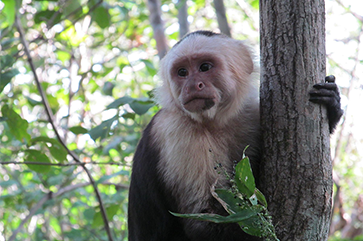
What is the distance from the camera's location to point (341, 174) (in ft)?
28.0

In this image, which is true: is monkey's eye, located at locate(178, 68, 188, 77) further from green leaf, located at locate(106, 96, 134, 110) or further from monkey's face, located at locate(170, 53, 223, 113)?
green leaf, located at locate(106, 96, 134, 110)

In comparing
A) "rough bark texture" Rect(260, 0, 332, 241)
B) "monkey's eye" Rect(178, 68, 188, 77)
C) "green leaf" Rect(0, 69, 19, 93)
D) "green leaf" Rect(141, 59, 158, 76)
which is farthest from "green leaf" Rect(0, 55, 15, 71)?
"rough bark texture" Rect(260, 0, 332, 241)

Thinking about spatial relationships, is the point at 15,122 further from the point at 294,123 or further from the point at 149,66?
the point at 294,123

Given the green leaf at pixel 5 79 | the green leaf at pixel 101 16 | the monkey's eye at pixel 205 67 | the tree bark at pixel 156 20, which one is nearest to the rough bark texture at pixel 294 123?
the monkey's eye at pixel 205 67

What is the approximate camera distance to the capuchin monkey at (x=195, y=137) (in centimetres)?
267

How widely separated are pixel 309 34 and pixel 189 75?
1049 millimetres

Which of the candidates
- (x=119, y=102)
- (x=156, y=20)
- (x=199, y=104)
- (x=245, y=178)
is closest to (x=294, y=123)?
(x=245, y=178)

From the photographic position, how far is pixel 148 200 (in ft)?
10.2

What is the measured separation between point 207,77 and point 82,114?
4841mm

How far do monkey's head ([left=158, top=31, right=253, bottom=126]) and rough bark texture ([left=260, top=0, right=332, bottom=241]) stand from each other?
575 mm

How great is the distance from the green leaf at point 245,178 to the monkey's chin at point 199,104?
1150 millimetres

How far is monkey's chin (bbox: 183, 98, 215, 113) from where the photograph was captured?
2.76 meters

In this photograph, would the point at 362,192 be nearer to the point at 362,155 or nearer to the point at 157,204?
the point at 362,155

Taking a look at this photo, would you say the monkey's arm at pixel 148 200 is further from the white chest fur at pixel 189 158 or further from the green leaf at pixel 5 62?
the green leaf at pixel 5 62
